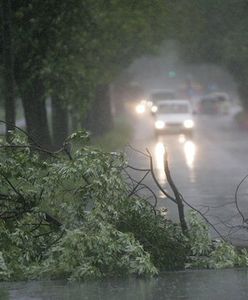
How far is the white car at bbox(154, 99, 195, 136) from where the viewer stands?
4716cm

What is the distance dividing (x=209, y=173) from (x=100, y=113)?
2196 centimetres

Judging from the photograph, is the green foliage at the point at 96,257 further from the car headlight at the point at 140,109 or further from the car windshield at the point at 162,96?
the car headlight at the point at 140,109

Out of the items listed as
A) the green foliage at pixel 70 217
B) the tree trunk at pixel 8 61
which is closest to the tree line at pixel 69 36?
the tree trunk at pixel 8 61

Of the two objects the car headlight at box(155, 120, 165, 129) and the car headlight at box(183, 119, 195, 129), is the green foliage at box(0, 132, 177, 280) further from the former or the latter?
the car headlight at box(155, 120, 165, 129)

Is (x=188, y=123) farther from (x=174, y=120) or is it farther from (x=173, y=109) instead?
(x=173, y=109)

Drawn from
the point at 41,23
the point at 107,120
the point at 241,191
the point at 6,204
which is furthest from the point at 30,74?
the point at 107,120

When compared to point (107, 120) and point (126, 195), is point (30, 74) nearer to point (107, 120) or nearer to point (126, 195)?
point (126, 195)

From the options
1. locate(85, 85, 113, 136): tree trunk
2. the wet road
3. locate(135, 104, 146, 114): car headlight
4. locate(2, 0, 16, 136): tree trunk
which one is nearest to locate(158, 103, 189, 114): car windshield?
the wet road

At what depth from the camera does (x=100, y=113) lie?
46.7 m

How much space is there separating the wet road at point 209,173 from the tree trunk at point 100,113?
8.13ft

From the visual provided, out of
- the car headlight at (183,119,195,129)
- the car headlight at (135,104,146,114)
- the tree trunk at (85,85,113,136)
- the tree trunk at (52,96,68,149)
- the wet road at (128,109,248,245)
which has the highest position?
the car headlight at (135,104,146,114)

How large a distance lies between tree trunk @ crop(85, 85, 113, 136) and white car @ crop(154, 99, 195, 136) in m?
2.58

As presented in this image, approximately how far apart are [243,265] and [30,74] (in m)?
16.1

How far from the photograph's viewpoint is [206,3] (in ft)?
73.7
